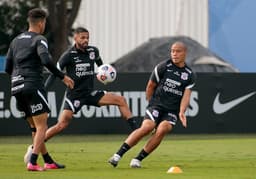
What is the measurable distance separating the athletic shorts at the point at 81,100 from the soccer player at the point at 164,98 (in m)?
2.05

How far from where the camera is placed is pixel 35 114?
50.7 ft

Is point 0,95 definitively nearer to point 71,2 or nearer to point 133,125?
point 133,125

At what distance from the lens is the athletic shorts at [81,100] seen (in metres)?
18.4

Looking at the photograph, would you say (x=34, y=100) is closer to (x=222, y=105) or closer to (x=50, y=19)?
(x=222, y=105)

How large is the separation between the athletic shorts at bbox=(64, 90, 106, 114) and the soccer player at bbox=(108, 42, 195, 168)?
205cm

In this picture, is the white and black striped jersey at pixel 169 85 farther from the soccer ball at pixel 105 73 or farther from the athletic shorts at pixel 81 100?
the soccer ball at pixel 105 73

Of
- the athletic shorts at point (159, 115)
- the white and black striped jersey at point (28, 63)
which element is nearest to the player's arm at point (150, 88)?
the athletic shorts at point (159, 115)

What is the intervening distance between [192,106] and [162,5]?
55.8 ft

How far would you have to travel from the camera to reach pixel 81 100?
1836 cm

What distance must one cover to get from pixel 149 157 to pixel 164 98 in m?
3.01

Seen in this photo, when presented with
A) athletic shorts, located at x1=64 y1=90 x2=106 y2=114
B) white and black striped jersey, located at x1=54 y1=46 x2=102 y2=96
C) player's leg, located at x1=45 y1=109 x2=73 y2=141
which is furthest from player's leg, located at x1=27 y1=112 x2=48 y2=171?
athletic shorts, located at x1=64 y1=90 x2=106 y2=114

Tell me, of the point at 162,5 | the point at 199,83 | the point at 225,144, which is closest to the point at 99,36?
the point at 162,5

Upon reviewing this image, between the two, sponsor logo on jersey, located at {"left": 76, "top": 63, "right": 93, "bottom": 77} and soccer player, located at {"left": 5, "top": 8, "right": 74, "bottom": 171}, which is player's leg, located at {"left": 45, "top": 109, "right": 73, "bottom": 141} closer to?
sponsor logo on jersey, located at {"left": 76, "top": 63, "right": 93, "bottom": 77}

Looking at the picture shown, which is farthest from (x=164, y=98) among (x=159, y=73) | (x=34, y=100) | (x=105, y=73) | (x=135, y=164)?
(x=105, y=73)
